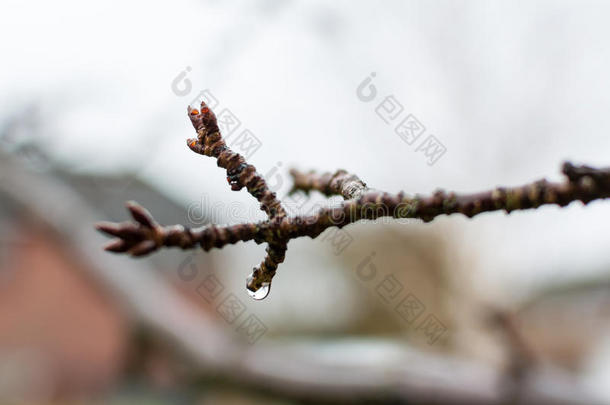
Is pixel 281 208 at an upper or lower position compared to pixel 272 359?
lower

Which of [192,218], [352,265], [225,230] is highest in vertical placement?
[352,265]

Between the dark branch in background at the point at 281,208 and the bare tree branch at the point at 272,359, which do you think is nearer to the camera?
the dark branch in background at the point at 281,208

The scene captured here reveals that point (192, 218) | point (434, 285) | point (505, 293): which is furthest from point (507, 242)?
point (192, 218)

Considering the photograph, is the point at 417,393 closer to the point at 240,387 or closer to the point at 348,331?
the point at 240,387

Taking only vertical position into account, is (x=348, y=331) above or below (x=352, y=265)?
below

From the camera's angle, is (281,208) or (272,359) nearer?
(281,208)

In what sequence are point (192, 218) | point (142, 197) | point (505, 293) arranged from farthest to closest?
point (142, 197)
point (505, 293)
point (192, 218)

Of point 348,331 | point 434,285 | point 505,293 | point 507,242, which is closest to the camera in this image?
point 507,242

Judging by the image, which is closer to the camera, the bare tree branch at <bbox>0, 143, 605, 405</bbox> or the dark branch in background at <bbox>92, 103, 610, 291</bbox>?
the dark branch in background at <bbox>92, 103, 610, 291</bbox>
